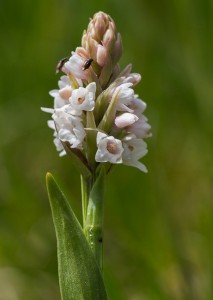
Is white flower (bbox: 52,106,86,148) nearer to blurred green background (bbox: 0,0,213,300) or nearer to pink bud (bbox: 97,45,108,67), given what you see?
pink bud (bbox: 97,45,108,67)

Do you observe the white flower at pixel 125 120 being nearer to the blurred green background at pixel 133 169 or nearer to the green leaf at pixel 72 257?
the green leaf at pixel 72 257

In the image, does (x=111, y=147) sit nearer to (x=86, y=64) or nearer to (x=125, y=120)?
(x=125, y=120)

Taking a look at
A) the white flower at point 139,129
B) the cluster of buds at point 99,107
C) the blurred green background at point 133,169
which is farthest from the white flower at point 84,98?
the blurred green background at point 133,169

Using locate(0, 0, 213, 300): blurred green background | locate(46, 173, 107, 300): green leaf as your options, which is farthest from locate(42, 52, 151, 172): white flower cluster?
locate(0, 0, 213, 300): blurred green background

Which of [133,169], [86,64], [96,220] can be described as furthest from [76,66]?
[133,169]

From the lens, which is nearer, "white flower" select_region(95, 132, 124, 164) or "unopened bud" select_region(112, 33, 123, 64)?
"white flower" select_region(95, 132, 124, 164)

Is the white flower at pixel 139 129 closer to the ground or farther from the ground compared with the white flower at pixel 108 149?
farther from the ground
